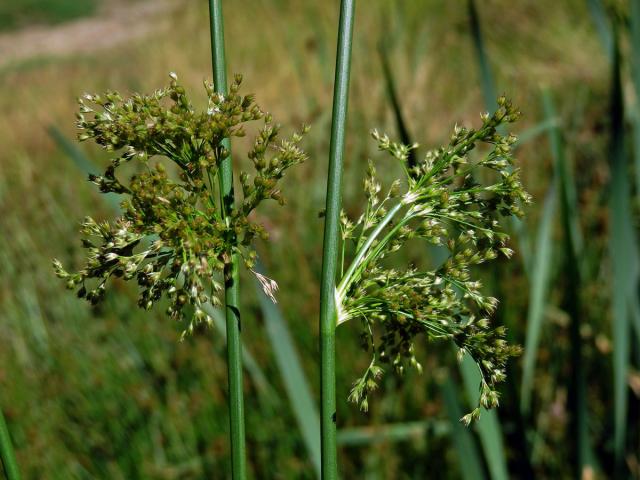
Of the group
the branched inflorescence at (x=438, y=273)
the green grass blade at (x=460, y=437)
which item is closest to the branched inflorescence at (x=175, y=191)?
the branched inflorescence at (x=438, y=273)

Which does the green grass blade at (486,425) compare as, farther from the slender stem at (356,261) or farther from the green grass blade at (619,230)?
the slender stem at (356,261)

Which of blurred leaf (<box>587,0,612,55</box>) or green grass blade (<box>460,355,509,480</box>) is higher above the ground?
blurred leaf (<box>587,0,612,55</box>)

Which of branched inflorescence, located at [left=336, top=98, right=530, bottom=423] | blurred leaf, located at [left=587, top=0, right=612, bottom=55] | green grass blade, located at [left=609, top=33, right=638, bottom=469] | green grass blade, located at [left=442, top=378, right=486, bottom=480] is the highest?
blurred leaf, located at [left=587, top=0, right=612, bottom=55]

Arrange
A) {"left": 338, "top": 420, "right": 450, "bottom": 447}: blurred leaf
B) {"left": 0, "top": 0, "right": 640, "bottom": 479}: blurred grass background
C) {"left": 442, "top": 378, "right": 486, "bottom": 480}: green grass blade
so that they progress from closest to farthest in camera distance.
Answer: {"left": 442, "top": 378, "right": 486, "bottom": 480}: green grass blade → {"left": 0, "top": 0, "right": 640, "bottom": 479}: blurred grass background → {"left": 338, "top": 420, "right": 450, "bottom": 447}: blurred leaf

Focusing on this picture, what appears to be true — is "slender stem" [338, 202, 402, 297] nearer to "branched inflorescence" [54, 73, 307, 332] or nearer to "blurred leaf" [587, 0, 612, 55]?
"branched inflorescence" [54, 73, 307, 332]

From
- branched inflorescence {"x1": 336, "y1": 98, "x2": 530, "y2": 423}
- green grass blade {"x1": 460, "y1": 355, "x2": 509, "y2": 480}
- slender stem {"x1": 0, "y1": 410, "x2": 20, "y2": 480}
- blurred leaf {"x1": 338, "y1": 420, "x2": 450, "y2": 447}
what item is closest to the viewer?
slender stem {"x1": 0, "y1": 410, "x2": 20, "y2": 480}

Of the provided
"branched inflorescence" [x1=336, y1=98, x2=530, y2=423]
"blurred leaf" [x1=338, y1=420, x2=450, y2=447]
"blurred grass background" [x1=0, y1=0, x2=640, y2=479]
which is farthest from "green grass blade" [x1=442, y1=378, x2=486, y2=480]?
"branched inflorescence" [x1=336, y1=98, x2=530, y2=423]

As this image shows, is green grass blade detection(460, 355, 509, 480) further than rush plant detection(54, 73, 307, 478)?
Yes
